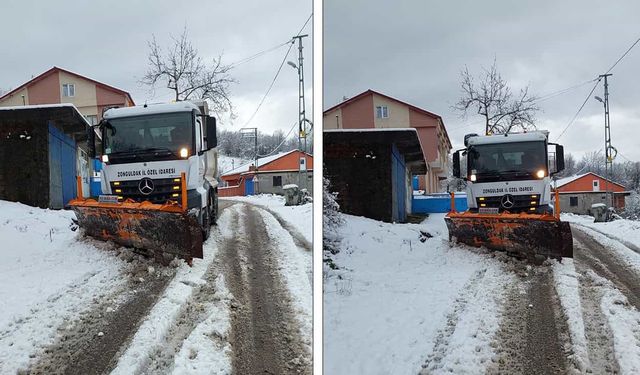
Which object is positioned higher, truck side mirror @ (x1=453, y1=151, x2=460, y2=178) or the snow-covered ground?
truck side mirror @ (x1=453, y1=151, x2=460, y2=178)

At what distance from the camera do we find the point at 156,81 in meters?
1.98

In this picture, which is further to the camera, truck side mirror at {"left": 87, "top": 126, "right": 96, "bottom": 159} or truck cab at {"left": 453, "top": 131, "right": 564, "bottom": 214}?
truck side mirror at {"left": 87, "top": 126, "right": 96, "bottom": 159}

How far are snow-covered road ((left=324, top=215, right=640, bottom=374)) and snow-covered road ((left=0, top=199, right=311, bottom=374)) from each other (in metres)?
0.20

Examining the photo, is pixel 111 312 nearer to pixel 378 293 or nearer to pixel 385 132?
pixel 378 293

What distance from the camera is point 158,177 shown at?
6.86 feet

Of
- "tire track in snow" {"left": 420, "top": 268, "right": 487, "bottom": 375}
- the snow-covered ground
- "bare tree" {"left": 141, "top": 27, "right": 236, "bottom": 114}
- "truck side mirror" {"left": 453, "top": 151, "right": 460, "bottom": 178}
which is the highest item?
"bare tree" {"left": 141, "top": 27, "right": 236, "bottom": 114}

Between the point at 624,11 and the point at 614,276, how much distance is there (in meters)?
0.87

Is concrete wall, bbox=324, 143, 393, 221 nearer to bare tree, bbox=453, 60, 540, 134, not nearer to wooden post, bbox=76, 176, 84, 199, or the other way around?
bare tree, bbox=453, 60, 540, 134

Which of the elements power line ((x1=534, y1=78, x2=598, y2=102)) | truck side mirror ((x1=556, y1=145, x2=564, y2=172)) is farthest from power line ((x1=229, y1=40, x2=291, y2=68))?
truck side mirror ((x1=556, y1=145, x2=564, y2=172))

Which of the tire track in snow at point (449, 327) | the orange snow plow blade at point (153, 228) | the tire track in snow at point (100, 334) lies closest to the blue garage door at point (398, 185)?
the tire track in snow at point (449, 327)

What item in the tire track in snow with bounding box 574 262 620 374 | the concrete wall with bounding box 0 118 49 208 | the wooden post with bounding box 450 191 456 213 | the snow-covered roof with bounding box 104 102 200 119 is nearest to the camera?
the tire track in snow with bounding box 574 262 620 374

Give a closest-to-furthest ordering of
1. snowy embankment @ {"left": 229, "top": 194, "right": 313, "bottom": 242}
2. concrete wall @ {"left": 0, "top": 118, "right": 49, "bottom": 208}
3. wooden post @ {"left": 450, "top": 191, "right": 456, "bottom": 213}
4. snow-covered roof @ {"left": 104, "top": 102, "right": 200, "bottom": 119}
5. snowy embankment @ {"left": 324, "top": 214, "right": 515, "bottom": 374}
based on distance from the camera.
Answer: concrete wall @ {"left": 0, "top": 118, "right": 49, "bottom": 208} → snowy embankment @ {"left": 324, "top": 214, "right": 515, "bottom": 374} → wooden post @ {"left": 450, "top": 191, "right": 456, "bottom": 213} → snow-covered roof @ {"left": 104, "top": 102, "right": 200, "bottom": 119} → snowy embankment @ {"left": 229, "top": 194, "right": 313, "bottom": 242}

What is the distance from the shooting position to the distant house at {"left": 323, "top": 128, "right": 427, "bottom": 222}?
79.0 inches

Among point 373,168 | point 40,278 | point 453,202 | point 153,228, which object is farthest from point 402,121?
point 40,278
